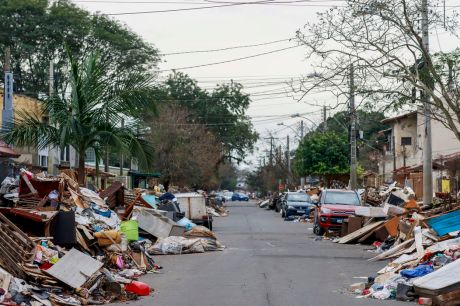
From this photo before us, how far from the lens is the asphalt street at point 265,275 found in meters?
13.9

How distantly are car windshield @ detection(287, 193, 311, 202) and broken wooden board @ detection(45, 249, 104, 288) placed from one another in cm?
3656

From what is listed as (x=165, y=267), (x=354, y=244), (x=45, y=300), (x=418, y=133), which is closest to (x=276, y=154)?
(x=418, y=133)

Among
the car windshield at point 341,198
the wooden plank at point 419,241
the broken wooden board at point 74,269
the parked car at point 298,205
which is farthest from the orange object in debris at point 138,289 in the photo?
the parked car at point 298,205

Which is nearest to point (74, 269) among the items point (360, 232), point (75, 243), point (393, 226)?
point (75, 243)

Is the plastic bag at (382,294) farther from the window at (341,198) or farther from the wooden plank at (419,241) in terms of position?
the window at (341,198)

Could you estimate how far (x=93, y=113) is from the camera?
A: 22625 mm

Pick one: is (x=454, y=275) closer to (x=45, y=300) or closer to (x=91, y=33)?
(x=45, y=300)

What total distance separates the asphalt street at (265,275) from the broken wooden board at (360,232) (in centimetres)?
54

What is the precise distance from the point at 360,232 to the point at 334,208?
12.6ft

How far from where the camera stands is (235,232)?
118 feet

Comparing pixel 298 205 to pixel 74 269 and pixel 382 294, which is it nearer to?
pixel 382 294

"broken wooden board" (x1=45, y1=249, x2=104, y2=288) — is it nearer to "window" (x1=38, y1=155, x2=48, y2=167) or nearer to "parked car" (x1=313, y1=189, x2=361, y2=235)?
"parked car" (x1=313, y1=189, x2=361, y2=235)

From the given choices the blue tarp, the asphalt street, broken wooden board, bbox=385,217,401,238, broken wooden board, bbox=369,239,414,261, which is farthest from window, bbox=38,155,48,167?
the blue tarp

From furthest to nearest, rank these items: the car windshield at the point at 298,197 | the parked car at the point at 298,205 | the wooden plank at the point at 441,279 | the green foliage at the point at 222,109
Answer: the green foliage at the point at 222,109 < the car windshield at the point at 298,197 < the parked car at the point at 298,205 < the wooden plank at the point at 441,279
